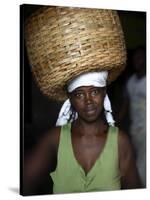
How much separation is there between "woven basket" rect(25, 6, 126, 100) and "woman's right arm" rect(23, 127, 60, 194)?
0.26 meters

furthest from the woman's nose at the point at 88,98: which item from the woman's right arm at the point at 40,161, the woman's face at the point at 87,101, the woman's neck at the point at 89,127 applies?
the woman's right arm at the point at 40,161

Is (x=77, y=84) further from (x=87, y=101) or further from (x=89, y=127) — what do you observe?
(x=89, y=127)

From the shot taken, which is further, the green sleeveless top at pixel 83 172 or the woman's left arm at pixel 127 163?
the woman's left arm at pixel 127 163

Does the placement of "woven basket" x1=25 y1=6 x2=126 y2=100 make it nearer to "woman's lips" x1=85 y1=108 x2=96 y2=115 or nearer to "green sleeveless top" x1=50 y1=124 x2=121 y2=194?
"woman's lips" x1=85 y1=108 x2=96 y2=115

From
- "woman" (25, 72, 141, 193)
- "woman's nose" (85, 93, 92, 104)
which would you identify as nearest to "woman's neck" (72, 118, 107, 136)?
"woman" (25, 72, 141, 193)

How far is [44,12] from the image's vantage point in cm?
392

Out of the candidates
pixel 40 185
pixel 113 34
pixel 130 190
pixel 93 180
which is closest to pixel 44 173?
pixel 40 185

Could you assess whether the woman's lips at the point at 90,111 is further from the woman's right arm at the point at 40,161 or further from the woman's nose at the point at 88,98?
the woman's right arm at the point at 40,161

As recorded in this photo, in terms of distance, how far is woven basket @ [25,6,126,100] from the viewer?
12.8 ft

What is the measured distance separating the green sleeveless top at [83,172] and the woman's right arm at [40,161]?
0.13 feet

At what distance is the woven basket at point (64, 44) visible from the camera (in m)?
3.91

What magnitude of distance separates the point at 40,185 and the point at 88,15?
112 centimetres

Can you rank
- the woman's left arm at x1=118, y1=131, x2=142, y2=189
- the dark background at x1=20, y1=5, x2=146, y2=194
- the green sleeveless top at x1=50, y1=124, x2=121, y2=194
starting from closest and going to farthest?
the dark background at x1=20, y1=5, x2=146, y2=194 → the green sleeveless top at x1=50, y1=124, x2=121, y2=194 → the woman's left arm at x1=118, y1=131, x2=142, y2=189

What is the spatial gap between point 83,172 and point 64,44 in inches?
32.5
